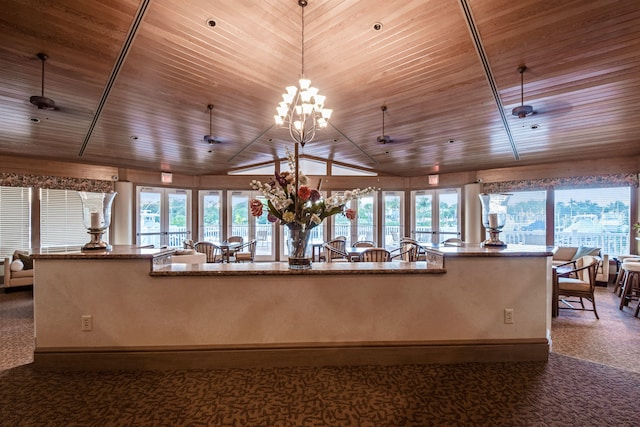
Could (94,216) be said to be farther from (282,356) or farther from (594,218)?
(594,218)

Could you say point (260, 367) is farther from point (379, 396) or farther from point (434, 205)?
point (434, 205)

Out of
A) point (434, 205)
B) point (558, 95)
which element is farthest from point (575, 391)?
point (434, 205)

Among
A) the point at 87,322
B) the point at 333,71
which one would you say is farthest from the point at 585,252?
the point at 87,322

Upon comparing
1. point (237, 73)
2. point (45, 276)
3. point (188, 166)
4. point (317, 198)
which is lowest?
point (45, 276)

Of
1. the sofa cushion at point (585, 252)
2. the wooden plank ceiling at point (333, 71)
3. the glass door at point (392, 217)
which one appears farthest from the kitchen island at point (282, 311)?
the glass door at point (392, 217)

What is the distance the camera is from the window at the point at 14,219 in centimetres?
558

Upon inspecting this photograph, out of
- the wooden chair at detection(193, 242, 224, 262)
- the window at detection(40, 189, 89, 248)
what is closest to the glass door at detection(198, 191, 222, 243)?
the wooden chair at detection(193, 242, 224, 262)

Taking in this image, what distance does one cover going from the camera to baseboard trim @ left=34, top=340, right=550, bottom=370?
7.88 feet

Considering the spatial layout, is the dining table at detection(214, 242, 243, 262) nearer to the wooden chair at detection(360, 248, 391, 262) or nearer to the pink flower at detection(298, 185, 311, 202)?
the wooden chair at detection(360, 248, 391, 262)

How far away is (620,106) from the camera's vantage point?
162 inches

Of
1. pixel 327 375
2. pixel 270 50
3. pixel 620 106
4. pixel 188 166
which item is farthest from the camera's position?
pixel 188 166

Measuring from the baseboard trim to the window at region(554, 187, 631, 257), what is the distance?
5265mm

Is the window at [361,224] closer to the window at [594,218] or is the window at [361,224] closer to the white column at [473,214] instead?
the white column at [473,214]

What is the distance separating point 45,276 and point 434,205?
7824mm
